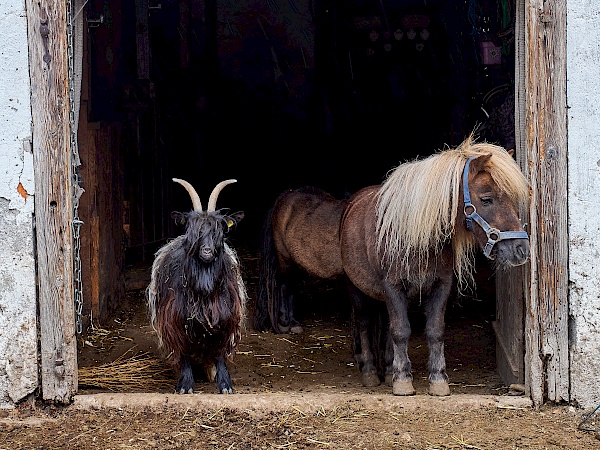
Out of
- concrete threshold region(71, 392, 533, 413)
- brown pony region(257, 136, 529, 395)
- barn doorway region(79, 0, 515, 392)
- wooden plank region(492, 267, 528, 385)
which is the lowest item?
concrete threshold region(71, 392, 533, 413)

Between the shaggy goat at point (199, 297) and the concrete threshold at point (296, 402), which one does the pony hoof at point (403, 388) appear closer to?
the concrete threshold at point (296, 402)

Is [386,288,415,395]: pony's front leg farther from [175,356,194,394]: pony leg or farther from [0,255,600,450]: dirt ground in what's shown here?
[175,356,194,394]: pony leg

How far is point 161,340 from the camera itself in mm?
6039

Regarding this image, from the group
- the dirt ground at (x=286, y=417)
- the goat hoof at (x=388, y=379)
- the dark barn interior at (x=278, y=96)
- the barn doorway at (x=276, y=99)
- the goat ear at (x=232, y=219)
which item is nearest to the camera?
the dirt ground at (x=286, y=417)

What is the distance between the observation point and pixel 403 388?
18.2 feet

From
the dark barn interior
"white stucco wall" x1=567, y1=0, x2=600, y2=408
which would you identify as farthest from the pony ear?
the dark barn interior

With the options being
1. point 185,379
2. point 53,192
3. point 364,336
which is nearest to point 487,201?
point 364,336

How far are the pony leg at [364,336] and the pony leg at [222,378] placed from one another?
1.10 meters

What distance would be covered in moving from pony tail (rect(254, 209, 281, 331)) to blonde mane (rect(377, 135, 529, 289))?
8.78 feet

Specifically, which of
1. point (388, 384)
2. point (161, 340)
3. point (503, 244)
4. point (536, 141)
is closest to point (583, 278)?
point (503, 244)

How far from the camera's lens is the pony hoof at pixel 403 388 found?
5535mm

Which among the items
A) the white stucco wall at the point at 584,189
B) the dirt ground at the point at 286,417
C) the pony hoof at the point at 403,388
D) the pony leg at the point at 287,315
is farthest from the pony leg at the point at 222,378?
the white stucco wall at the point at 584,189

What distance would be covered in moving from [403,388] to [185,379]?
5.28 feet

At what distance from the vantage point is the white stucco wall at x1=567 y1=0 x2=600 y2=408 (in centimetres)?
517
